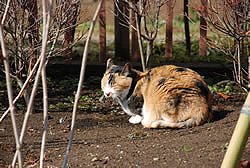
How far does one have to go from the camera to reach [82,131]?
13.8ft

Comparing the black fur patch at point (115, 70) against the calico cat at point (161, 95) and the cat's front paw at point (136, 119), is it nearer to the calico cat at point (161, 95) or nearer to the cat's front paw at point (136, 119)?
the calico cat at point (161, 95)

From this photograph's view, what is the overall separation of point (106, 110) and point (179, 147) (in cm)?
192

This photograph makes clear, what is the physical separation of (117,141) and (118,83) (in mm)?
870

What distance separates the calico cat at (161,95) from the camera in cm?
402

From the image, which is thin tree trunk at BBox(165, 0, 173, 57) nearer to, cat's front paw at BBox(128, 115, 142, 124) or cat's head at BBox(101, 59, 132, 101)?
cat's head at BBox(101, 59, 132, 101)

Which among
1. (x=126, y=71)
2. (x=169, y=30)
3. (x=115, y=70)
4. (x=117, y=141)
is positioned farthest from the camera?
(x=169, y=30)

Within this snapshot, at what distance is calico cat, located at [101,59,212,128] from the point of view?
4.02 meters

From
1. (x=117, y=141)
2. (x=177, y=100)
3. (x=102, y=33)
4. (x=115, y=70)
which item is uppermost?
(x=102, y=33)

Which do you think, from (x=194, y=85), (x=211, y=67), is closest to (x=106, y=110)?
(x=194, y=85)

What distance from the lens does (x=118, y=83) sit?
4.39 meters

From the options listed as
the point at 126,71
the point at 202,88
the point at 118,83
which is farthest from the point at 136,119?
the point at 202,88

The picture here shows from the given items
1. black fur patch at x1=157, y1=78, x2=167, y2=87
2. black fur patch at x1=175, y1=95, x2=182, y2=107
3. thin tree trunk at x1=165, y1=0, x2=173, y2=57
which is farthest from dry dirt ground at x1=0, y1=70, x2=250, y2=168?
thin tree trunk at x1=165, y1=0, x2=173, y2=57

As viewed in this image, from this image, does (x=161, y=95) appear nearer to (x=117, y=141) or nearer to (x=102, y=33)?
(x=117, y=141)

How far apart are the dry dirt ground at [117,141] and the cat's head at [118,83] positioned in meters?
0.39
